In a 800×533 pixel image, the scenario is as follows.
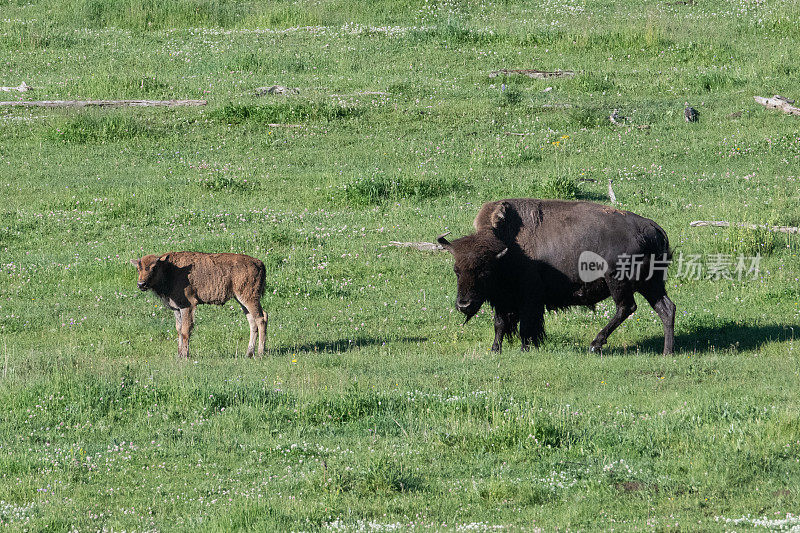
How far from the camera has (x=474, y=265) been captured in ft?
46.1

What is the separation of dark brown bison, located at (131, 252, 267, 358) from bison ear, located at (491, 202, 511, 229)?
123 inches

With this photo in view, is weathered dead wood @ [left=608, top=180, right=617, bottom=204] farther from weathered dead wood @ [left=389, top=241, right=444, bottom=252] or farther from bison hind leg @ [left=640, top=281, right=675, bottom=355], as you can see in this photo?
bison hind leg @ [left=640, top=281, right=675, bottom=355]

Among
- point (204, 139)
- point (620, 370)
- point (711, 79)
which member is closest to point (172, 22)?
point (204, 139)

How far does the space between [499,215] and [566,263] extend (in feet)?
3.64

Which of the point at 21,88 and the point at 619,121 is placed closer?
the point at 619,121

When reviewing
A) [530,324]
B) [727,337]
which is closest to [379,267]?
[530,324]

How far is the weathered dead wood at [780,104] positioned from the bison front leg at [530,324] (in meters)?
14.0

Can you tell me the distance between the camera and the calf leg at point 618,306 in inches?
586

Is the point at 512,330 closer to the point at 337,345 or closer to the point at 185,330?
the point at 337,345

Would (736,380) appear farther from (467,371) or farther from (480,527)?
(480,527)

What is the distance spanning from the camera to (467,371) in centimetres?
1291

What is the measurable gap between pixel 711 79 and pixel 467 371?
58.8ft

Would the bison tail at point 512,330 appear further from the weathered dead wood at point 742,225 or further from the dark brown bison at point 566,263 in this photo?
the weathered dead wood at point 742,225

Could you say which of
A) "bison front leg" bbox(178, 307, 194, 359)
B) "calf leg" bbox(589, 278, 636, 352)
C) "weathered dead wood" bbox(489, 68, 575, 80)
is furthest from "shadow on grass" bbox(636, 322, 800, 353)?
"weathered dead wood" bbox(489, 68, 575, 80)
